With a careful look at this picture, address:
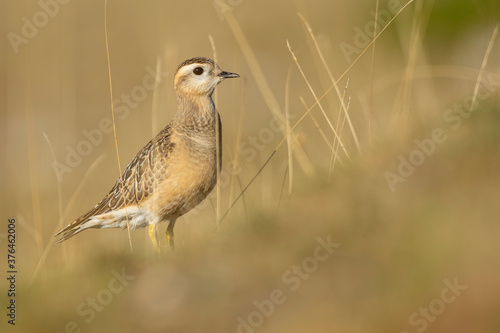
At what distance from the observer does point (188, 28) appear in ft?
102

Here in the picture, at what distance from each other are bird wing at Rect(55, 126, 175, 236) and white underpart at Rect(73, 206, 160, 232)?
0.06m

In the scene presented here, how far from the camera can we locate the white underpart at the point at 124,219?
9000mm

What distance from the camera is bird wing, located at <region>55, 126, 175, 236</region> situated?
28.8 ft

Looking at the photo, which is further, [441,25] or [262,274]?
[441,25]

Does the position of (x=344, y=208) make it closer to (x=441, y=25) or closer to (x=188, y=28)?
(x=441, y=25)

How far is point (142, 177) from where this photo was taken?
29.5 ft

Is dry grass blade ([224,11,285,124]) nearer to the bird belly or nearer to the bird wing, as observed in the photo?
the bird belly

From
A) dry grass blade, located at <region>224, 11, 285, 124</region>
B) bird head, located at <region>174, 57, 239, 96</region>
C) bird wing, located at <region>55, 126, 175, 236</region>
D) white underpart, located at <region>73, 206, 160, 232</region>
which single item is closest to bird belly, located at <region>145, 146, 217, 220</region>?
bird wing, located at <region>55, 126, 175, 236</region>

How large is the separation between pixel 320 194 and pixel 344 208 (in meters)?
0.46

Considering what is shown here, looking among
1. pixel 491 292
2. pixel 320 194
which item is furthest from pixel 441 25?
pixel 491 292

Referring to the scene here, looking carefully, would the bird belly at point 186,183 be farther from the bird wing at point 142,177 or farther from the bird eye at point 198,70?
the bird eye at point 198,70

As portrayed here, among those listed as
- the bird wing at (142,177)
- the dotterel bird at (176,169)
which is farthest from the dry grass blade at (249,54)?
the bird wing at (142,177)

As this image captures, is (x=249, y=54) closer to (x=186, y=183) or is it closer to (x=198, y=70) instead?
(x=198, y=70)

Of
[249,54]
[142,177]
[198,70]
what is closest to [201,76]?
[198,70]
